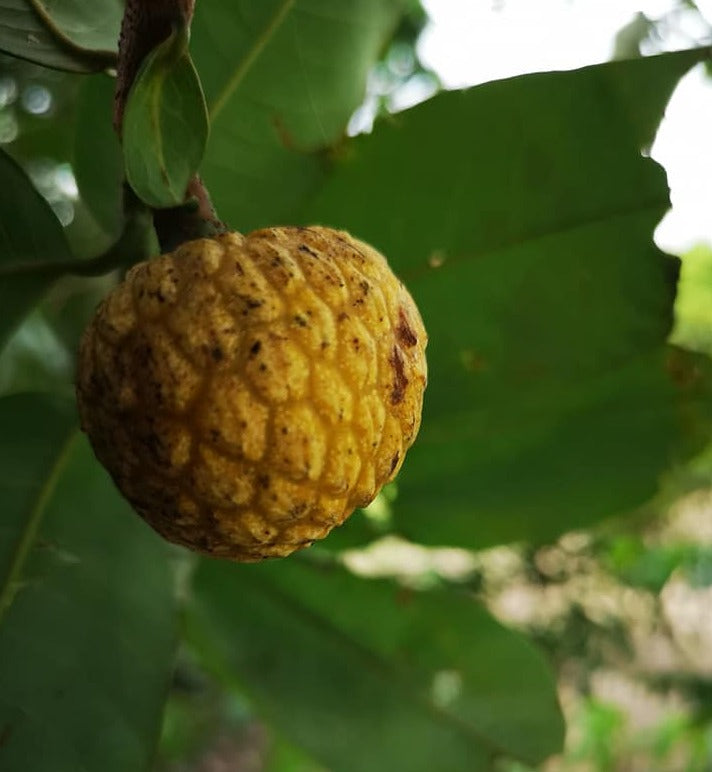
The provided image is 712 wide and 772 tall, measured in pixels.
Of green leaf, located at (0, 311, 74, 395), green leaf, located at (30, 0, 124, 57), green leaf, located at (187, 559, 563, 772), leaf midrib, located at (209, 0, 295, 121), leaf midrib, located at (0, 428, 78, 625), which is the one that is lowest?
green leaf, located at (187, 559, 563, 772)

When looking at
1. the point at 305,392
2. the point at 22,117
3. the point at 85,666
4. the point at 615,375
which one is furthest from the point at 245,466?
the point at 22,117

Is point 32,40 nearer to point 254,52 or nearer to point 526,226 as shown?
point 254,52

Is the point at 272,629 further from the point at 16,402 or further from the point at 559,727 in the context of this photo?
the point at 16,402

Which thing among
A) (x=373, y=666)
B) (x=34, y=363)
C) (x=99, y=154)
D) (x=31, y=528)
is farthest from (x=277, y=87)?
(x=373, y=666)

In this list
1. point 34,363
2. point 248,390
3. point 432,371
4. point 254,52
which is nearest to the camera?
point 248,390

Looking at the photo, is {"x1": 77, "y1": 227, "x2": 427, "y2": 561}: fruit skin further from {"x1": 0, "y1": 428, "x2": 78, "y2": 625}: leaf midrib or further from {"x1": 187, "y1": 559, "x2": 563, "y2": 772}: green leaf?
{"x1": 187, "y1": 559, "x2": 563, "y2": 772}: green leaf

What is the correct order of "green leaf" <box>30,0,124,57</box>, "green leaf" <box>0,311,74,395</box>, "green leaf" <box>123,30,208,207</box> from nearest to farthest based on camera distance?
1. "green leaf" <box>123,30,208,207</box>
2. "green leaf" <box>30,0,124,57</box>
3. "green leaf" <box>0,311,74,395</box>

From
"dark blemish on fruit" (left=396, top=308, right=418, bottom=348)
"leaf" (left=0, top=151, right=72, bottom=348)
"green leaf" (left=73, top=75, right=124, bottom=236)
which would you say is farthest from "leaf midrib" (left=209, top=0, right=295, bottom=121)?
"dark blemish on fruit" (left=396, top=308, right=418, bottom=348)
